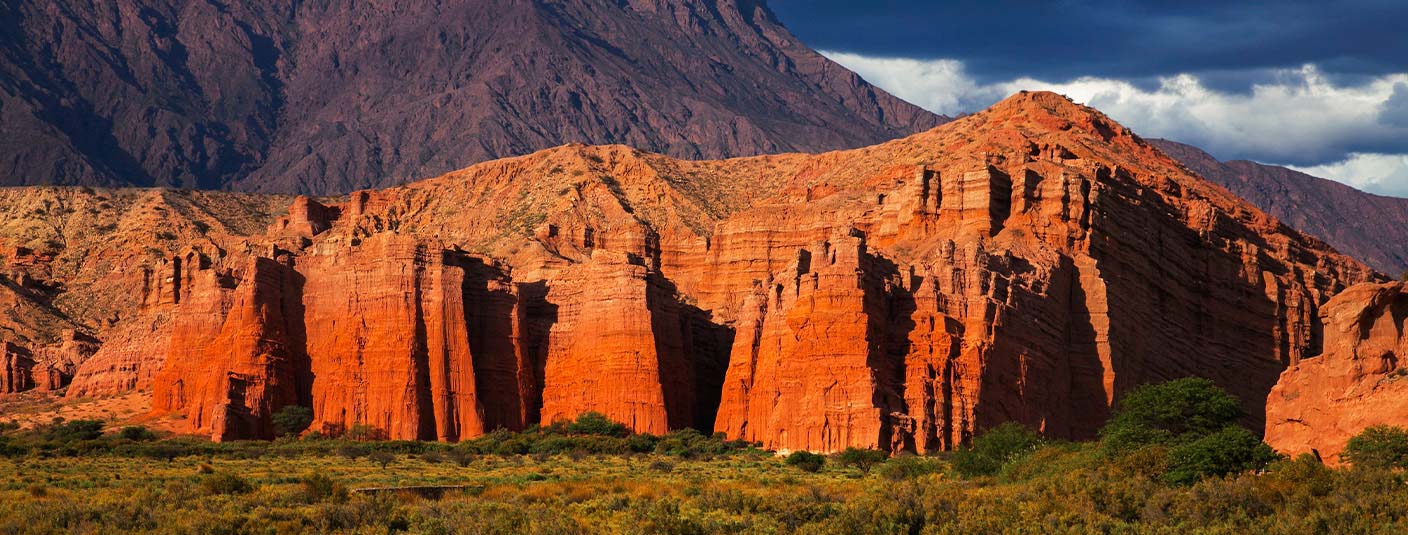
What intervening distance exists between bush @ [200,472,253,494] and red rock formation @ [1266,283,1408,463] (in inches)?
1292

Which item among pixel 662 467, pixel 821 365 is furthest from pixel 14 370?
Result: pixel 662 467

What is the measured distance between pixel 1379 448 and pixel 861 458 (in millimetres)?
33536

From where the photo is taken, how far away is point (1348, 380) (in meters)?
68.5

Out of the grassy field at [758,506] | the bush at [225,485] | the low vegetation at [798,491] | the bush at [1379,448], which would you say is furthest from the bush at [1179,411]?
the bush at [225,485]

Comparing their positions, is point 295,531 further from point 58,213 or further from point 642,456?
point 58,213

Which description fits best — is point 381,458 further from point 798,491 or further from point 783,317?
point 798,491

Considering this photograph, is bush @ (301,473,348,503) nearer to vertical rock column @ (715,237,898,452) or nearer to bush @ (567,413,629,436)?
vertical rock column @ (715,237,898,452)

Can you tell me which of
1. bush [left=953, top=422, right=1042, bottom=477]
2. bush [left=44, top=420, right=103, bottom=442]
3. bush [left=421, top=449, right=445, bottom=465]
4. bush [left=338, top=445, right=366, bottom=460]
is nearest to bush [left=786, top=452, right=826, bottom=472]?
bush [left=953, top=422, right=1042, bottom=477]

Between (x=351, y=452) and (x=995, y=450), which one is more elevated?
(x=995, y=450)

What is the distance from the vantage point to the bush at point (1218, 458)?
223ft

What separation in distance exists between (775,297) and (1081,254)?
18.2m

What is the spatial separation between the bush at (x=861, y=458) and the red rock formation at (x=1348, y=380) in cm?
2376

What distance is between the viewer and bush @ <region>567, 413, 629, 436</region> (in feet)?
360

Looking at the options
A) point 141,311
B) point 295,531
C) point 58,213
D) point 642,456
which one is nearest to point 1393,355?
point 295,531
